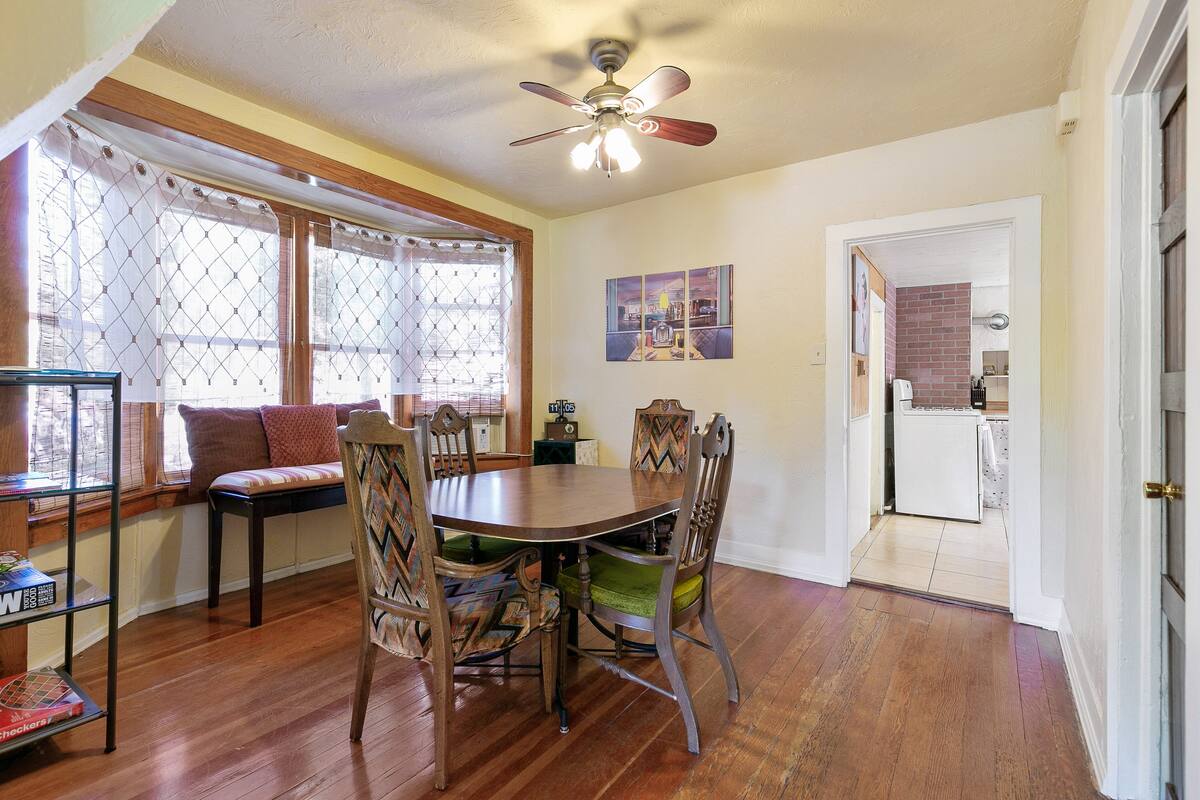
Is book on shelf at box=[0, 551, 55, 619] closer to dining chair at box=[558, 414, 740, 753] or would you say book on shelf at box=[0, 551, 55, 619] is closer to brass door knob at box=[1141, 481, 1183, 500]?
dining chair at box=[558, 414, 740, 753]

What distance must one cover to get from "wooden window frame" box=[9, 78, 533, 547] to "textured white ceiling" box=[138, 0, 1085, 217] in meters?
0.20

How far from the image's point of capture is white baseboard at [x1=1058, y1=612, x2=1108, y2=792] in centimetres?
162

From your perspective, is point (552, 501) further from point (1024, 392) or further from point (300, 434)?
point (1024, 392)

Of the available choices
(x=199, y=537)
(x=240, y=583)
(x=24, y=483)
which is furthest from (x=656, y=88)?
(x=240, y=583)

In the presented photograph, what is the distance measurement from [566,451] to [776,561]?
5.25ft

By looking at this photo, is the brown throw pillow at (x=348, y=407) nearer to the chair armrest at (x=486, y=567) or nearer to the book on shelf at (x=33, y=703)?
the book on shelf at (x=33, y=703)

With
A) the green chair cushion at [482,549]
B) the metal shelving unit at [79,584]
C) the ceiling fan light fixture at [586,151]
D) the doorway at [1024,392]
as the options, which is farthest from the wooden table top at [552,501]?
→ the doorway at [1024,392]

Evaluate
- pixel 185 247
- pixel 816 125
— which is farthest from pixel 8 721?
pixel 816 125

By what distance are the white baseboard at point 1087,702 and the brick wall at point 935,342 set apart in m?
4.14

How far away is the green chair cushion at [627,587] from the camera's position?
6.07 ft

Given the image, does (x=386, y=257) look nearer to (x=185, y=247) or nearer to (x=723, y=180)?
(x=185, y=247)

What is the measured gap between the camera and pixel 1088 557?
1.95m

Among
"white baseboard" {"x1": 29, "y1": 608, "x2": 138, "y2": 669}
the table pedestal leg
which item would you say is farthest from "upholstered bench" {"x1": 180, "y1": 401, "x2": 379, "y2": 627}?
the table pedestal leg

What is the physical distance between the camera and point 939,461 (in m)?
4.91
